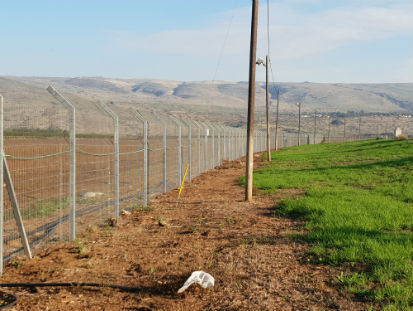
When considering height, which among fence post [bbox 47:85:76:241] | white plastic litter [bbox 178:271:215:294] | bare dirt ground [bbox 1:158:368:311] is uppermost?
fence post [bbox 47:85:76:241]

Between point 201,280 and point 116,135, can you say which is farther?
point 116,135

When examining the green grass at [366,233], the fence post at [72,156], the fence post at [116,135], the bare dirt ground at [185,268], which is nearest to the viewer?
the bare dirt ground at [185,268]

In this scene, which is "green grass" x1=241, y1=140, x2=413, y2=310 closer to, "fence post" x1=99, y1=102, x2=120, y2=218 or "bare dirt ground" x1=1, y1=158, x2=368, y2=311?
"bare dirt ground" x1=1, y1=158, x2=368, y2=311

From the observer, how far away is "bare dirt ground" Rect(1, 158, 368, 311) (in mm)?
4672

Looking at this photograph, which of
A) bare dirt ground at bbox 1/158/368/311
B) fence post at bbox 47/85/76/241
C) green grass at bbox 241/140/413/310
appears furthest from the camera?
fence post at bbox 47/85/76/241

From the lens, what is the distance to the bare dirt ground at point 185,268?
4672 mm

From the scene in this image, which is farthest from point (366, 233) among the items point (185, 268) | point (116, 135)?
point (116, 135)

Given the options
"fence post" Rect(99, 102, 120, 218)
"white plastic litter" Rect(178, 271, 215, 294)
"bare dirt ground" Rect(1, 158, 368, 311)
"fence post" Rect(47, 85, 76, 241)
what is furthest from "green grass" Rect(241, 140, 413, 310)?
"fence post" Rect(47, 85, 76, 241)

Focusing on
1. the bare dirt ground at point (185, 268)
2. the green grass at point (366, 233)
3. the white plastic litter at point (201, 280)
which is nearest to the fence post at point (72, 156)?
the bare dirt ground at point (185, 268)

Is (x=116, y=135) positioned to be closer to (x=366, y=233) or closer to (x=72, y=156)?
(x=72, y=156)

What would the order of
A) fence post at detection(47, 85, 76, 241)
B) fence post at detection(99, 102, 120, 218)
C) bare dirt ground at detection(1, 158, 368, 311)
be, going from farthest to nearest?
1. fence post at detection(99, 102, 120, 218)
2. fence post at detection(47, 85, 76, 241)
3. bare dirt ground at detection(1, 158, 368, 311)

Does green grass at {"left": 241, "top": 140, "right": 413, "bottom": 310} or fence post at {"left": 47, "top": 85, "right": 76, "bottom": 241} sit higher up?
fence post at {"left": 47, "top": 85, "right": 76, "bottom": 241}

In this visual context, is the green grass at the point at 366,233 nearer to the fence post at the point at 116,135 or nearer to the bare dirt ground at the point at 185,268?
the bare dirt ground at the point at 185,268

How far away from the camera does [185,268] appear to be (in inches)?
230
